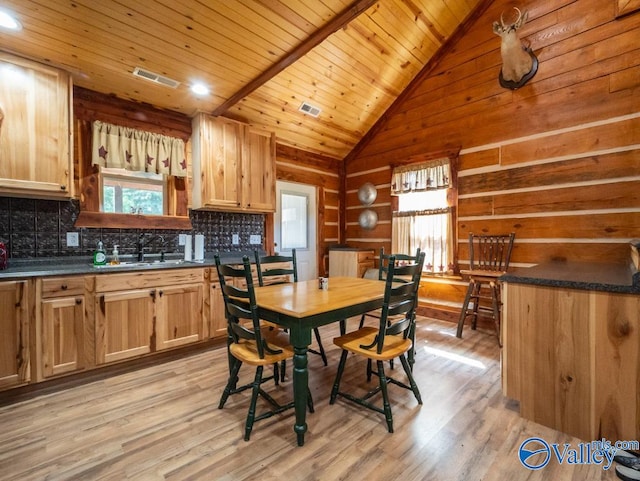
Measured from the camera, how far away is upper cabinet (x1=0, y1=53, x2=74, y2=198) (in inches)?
91.6

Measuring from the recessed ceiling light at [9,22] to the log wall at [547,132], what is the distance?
14.2 ft

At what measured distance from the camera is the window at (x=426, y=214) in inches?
161

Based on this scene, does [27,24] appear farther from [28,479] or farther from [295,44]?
[28,479]

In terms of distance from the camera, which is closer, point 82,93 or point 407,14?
point 82,93

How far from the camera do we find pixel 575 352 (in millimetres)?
1718

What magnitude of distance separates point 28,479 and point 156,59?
10.2 feet

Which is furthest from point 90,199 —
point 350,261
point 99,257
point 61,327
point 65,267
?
point 350,261

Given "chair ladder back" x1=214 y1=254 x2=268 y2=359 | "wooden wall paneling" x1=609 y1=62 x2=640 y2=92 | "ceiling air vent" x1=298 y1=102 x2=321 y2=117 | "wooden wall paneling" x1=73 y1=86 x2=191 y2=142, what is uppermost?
"ceiling air vent" x1=298 y1=102 x2=321 y2=117

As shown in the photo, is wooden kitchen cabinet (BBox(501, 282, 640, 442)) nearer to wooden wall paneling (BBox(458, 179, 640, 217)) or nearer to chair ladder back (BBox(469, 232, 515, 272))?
chair ladder back (BBox(469, 232, 515, 272))

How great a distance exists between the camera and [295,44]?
3.01 m

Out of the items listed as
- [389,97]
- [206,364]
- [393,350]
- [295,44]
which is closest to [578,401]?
[393,350]

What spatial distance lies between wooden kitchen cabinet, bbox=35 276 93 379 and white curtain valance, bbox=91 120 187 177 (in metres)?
1.32

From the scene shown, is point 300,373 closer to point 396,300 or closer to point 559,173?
point 396,300

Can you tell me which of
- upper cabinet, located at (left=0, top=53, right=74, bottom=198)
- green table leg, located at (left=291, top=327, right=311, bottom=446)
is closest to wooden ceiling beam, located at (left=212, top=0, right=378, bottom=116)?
upper cabinet, located at (left=0, top=53, right=74, bottom=198)
